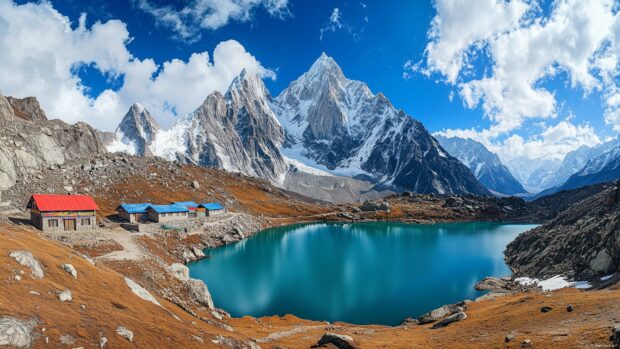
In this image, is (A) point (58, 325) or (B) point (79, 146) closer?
(A) point (58, 325)

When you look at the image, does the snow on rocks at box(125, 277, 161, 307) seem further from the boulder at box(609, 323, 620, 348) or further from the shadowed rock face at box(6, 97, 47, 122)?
the shadowed rock face at box(6, 97, 47, 122)

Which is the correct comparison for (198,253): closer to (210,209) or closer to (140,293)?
(210,209)

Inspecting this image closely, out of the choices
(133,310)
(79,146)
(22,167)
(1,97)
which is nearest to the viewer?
(133,310)

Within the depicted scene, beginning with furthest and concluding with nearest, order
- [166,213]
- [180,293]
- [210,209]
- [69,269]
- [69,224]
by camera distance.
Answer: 1. [210,209]
2. [166,213]
3. [69,224]
4. [180,293]
5. [69,269]

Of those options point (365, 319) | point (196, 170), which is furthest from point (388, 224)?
point (365, 319)

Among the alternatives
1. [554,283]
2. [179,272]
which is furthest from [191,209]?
[554,283]

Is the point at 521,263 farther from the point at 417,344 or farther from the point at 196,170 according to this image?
the point at 196,170

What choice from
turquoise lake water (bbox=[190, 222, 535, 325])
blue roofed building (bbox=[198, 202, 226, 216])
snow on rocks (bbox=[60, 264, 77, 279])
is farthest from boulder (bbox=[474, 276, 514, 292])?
blue roofed building (bbox=[198, 202, 226, 216])
